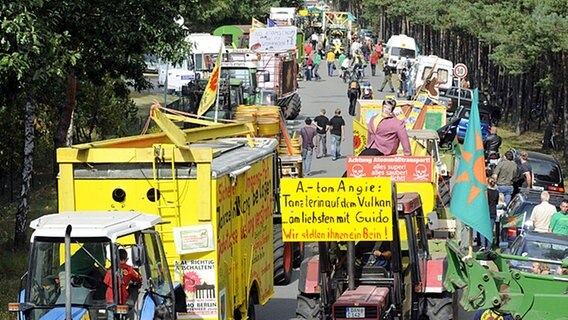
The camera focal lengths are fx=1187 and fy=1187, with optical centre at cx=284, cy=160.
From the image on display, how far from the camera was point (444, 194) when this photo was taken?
84.4ft

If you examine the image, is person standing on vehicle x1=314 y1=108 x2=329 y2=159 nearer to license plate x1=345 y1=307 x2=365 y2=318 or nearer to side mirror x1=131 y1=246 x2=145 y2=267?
license plate x1=345 y1=307 x2=365 y2=318

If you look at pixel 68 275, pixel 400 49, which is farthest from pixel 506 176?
pixel 400 49

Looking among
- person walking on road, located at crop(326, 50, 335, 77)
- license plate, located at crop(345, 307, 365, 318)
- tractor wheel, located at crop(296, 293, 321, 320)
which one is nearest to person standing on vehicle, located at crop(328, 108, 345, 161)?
tractor wheel, located at crop(296, 293, 321, 320)

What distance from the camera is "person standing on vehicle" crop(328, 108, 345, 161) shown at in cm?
3581

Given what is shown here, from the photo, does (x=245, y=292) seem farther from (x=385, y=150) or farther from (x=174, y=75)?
(x=174, y=75)

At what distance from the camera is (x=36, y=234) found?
11273 mm

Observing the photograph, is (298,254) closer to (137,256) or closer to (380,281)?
(380,281)

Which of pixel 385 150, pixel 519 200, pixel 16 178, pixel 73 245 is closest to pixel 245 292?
pixel 73 245

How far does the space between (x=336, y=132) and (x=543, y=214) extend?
14.4 metres

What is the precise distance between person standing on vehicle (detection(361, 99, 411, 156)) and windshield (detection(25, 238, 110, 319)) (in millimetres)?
8983

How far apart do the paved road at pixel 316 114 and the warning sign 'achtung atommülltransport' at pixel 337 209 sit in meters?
4.41

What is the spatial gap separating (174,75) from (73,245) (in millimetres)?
47484

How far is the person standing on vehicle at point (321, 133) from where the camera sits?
3666 cm

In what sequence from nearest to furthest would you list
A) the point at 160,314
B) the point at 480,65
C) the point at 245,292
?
the point at 160,314 < the point at 245,292 < the point at 480,65
